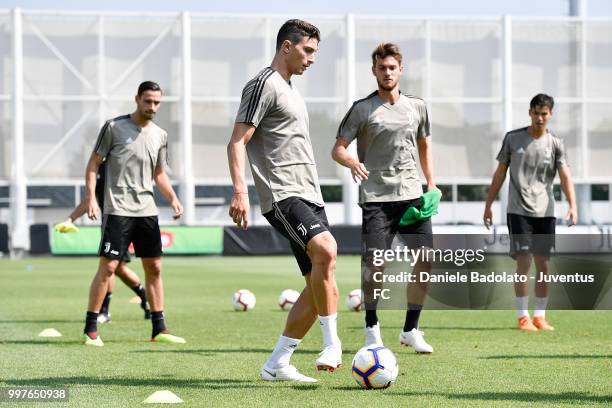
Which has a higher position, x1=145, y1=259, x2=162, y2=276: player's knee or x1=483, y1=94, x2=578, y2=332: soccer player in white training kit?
x1=483, y1=94, x2=578, y2=332: soccer player in white training kit

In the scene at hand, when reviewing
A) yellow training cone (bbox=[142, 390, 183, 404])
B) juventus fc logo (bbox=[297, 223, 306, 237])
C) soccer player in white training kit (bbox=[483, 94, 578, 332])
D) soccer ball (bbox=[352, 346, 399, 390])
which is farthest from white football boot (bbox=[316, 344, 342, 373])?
soccer player in white training kit (bbox=[483, 94, 578, 332])

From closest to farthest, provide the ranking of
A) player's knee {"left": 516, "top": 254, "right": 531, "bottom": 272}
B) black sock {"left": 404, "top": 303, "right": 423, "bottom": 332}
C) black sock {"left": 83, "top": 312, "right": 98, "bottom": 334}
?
black sock {"left": 404, "top": 303, "right": 423, "bottom": 332}
black sock {"left": 83, "top": 312, "right": 98, "bottom": 334}
player's knee {"left": 516, "top": 254, "right": 531, "bottom": 272}

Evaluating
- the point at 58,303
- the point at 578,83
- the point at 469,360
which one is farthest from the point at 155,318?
the point at 578,83

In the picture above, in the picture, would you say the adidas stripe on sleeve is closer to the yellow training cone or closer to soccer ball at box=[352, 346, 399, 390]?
soccer ball at box=[352, 346, 399, 390]

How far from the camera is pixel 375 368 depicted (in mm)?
6430

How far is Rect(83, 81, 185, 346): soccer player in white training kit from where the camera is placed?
30.6ft

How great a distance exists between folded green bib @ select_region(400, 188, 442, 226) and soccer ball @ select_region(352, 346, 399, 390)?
2087 mm

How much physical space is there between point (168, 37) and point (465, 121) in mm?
11220

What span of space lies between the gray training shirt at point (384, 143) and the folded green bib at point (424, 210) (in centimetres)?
9

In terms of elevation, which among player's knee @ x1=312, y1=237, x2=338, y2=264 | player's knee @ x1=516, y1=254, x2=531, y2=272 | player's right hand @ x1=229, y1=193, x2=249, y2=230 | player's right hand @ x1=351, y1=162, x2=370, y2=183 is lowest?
player's knee @ x1=516, y1=254, x2=531, y2=272

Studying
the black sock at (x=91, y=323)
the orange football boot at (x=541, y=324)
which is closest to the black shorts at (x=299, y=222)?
the black sock at (x=91, y=323)

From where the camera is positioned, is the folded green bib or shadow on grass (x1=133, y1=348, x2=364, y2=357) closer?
the folded green bib

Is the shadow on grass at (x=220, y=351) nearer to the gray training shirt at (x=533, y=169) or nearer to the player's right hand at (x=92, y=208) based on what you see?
the player's right hand at (x=92, y=208)

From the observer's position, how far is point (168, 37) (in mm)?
40375
